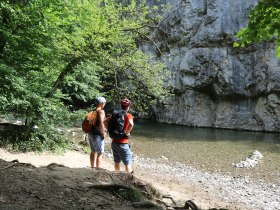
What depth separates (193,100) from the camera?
114ft

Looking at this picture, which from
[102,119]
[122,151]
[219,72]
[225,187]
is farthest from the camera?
[219,72]

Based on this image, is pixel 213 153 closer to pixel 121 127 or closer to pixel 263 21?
pixel 121 127

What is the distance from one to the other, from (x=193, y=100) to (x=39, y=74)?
25.4m

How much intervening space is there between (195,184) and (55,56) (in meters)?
6.49

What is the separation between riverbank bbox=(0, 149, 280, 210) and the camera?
9.25m

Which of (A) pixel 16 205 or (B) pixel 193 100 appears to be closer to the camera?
(A) pixel 16 205

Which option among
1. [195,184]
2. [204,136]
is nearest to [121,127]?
[195,184]

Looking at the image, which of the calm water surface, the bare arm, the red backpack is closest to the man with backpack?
the bare arm

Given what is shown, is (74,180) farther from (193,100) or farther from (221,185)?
(193,100)

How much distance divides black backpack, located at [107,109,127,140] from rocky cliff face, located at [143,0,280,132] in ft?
74.0

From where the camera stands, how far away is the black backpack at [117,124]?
7.34 metres

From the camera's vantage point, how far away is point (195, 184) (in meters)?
11.0

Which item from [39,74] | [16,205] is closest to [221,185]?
[39,74]

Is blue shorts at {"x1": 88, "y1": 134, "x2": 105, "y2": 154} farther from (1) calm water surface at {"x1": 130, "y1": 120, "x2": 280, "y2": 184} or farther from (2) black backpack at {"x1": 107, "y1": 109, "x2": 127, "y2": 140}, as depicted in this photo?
(1) calm water surface at {"x1": 130, "y1": 120, "x2": 280, "y2": 184}
